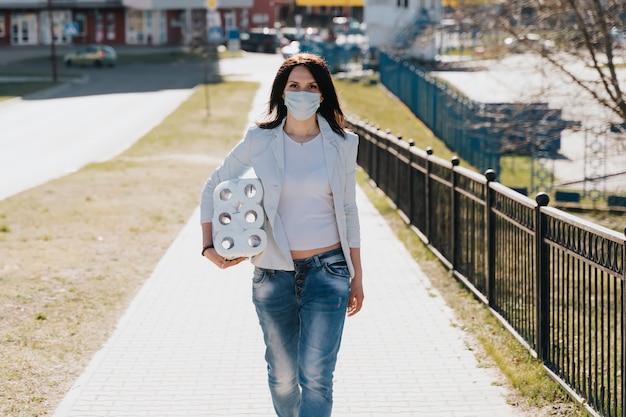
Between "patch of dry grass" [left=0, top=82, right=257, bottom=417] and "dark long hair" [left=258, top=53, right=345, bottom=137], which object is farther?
"patch of dry grass" [left=0, top=82, right=257, bottom=417]

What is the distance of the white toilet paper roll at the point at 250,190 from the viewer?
4.95 metres

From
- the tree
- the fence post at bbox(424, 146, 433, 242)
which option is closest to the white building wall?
the tree

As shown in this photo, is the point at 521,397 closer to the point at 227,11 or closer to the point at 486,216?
the point at 486,216

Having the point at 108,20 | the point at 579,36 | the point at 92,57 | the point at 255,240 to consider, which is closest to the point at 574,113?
the point at 579,36

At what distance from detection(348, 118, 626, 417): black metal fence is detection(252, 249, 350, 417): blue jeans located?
61.8 inches

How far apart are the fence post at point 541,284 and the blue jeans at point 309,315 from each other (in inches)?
105

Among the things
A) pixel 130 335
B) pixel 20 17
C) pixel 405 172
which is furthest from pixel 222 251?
pixel 20 17

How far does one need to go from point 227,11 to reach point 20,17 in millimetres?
14341

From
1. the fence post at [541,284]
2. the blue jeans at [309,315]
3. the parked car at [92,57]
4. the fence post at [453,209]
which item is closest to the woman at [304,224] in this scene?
the blue jeans at [309,315]

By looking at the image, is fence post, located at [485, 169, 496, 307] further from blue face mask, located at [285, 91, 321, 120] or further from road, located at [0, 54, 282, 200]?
road, located at [0, 54, 282, 200]

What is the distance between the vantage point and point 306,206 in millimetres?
4977

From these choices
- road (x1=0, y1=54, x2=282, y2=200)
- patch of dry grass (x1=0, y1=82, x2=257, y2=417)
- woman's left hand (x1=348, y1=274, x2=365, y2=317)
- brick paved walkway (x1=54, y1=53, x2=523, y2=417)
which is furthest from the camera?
road (x1=0, y1=54, x2=282, y2=200)

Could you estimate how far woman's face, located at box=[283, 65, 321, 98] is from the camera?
16.5ft

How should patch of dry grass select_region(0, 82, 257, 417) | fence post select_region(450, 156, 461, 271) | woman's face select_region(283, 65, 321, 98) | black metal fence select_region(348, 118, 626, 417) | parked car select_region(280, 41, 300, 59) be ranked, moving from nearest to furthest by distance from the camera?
woman's face select_region(283, 65, 321, 98), parked car select_region(280, 41, 300, 59), black metal fence select_region(348, 118, 626, 417), patch of dry grass select_region(0, 82, 257, 417), fence post select_region(450, 156, 461, 271)
